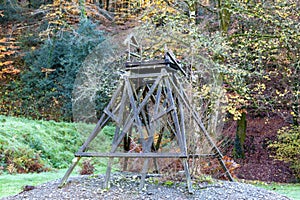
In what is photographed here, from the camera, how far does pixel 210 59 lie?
9641 millimetres

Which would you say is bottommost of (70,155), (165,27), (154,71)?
(70,155)

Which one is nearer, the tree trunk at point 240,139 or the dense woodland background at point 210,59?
the dense woodland background at point 210,59

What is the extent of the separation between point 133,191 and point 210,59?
18.7 ft

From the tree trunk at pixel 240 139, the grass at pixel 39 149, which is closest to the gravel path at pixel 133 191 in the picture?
the grass at pixel 39 149

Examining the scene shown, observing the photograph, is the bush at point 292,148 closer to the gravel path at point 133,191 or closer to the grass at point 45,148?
the grass at point 45,148

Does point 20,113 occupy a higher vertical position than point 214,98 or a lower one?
lower

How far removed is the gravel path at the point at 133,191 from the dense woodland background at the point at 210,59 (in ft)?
7.00

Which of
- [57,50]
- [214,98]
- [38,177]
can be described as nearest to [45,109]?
[57,50]

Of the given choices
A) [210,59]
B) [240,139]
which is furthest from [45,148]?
[240,139]

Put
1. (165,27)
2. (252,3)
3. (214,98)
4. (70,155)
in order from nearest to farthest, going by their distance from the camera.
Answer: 1. (214,98)
2. (165,27)
3. (252,3)
4. (70,155)

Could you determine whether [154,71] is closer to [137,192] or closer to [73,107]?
[137,192]

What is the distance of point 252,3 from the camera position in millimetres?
10172

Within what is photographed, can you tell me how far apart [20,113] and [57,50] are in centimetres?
315

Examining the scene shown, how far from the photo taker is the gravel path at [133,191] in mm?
4625
